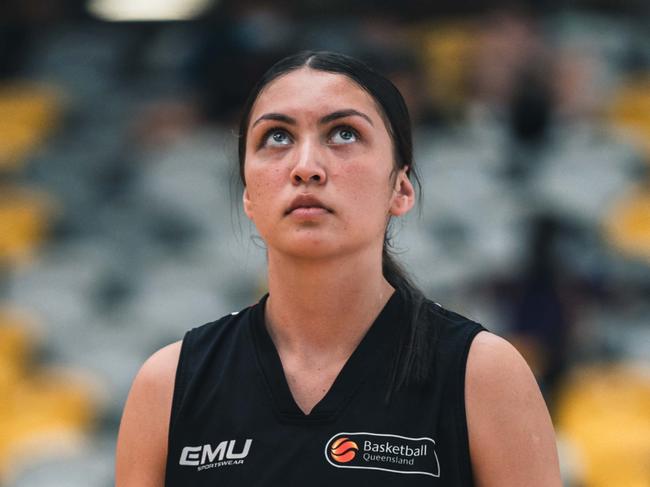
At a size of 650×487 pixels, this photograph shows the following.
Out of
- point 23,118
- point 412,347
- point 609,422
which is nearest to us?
point 412,347

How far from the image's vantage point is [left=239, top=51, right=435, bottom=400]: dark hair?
7.27 ft

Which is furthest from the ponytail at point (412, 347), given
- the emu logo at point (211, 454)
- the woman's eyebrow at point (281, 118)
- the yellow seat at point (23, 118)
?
the yellow seat at point (23, 118)

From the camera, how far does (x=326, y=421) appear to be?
2184 millimetres

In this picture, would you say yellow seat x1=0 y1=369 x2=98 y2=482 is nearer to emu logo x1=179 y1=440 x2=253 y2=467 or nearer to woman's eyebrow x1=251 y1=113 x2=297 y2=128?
emu logo x1=179 y1=440 x2=253 y2=467

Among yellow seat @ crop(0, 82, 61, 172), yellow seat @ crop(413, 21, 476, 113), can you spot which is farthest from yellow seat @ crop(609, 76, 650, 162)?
yellow seat @ crop(0, 82, 61, 172)

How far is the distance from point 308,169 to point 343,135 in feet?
0.39

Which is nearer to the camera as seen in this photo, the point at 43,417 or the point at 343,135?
the point at 343,135

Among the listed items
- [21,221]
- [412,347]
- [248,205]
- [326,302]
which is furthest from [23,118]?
[412,347]

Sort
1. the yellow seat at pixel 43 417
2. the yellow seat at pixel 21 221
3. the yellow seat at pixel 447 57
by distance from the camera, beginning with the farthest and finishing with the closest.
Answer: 1. the yellow seat at pixel 447 57
2. the yellow seat at pixel 21 221
3. the yellow seat at pixel 43 417

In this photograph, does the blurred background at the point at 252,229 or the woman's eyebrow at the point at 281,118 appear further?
the blurred background at the point at 252,229

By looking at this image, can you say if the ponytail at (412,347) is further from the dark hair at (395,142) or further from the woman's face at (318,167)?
the woman's face at (318,167)

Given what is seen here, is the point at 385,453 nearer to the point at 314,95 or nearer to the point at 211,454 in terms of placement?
the point at 211,454

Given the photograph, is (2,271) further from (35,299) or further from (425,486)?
(425,486)

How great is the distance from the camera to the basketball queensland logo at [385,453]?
2.12m
